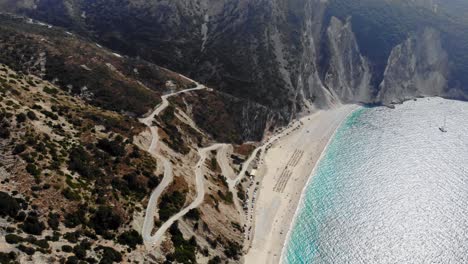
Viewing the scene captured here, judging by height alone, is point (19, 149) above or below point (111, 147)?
above

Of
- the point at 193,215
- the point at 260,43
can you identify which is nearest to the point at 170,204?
the point at 193,215

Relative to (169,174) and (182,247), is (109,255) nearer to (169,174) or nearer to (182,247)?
(182,247)

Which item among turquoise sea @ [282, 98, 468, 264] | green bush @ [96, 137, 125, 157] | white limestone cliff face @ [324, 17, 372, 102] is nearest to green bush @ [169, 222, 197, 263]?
green bush @ [96, 137, 125, 157]

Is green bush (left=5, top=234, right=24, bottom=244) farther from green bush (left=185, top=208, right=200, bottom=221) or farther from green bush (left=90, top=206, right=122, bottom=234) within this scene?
green bush (left=185, top=208, right=200, bottom=221)

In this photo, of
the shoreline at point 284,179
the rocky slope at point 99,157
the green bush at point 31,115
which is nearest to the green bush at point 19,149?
the rocky slope at point 99,157

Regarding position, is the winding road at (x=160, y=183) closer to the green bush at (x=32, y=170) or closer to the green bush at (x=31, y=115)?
the green bush at (x=32, y=170)

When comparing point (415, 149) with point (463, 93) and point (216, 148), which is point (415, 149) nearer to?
point (216, 148)
